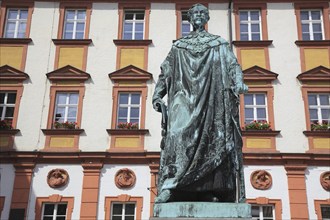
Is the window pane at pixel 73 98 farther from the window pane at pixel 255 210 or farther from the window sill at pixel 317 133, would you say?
the window sill at pixel 317 133

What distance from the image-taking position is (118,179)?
47.8 feet

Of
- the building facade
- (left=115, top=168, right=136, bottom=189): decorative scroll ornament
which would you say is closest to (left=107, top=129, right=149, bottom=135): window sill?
the building facade

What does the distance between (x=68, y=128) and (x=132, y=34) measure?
4.19 meters

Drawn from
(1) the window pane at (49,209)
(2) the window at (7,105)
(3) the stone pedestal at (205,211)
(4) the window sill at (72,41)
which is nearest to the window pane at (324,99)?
(4) the window sill at (72,41)

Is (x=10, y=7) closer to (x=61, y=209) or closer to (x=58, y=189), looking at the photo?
(x=58, y=189)

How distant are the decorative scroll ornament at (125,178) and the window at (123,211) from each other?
60cm

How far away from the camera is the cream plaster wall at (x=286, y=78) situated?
48.9 feet

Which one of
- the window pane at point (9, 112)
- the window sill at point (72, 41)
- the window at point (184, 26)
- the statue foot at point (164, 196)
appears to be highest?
the window at point (184, 26)

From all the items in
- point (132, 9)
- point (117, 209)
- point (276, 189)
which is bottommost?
point (117, 209)

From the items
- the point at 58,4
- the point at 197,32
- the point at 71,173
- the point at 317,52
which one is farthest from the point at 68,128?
the point at 197,32

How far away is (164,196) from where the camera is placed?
3713 mm

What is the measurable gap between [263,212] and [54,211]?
6.57 meters

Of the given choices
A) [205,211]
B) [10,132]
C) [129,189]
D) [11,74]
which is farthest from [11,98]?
[205,211]

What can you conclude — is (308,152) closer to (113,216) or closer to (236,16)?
(236,16)
